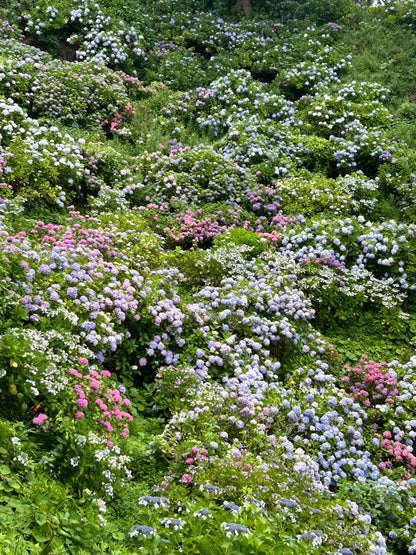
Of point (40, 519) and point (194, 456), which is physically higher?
point (40, 519)

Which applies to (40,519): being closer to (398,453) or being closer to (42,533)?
(42,533)

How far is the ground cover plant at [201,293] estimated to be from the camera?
3.76 metres

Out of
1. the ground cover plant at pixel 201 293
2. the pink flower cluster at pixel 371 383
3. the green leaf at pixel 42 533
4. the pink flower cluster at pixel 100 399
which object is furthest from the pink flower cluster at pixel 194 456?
the pink flower cluster at pixel 371 383

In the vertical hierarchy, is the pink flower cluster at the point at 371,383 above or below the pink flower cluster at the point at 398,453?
above

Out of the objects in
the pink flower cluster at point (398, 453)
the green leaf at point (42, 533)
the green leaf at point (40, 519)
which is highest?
the green leaf at point (40, 519)

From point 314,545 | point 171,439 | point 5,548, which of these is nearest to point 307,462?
point 171,439

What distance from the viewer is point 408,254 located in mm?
8352

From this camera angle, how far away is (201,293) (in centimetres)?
689

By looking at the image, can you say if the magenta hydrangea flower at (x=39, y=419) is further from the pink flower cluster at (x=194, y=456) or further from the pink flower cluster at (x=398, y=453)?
the pink flower cluster at (x=398, y=453)

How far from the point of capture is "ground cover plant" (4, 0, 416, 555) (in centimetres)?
376

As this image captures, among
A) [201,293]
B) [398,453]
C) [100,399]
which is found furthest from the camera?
[201,293]

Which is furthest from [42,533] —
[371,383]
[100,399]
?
[371,383]

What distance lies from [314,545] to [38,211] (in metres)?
6.28

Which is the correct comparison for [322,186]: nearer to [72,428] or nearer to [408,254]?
[408,254]
